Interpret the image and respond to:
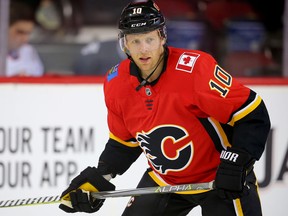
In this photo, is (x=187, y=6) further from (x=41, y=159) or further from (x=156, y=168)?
(x=156, y=168)

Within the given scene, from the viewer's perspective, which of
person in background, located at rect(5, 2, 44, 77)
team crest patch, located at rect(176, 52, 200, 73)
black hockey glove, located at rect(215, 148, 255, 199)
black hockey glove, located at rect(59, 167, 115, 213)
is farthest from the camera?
person in background, located at rect(5, 2, 44, 77)

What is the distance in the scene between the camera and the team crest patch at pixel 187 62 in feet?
9.97

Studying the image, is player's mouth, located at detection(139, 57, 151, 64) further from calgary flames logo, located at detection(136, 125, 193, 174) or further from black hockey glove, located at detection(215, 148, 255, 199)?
black hockey glove, located at detection(215, 148, 255, 199)

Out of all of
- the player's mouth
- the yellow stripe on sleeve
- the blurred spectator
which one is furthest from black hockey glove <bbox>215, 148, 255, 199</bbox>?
the blurred spectator

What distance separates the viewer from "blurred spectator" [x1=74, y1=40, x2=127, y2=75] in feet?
18.3

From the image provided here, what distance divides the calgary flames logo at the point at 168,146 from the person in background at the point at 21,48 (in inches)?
91.9

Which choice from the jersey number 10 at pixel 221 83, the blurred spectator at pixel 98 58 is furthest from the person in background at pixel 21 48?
the jersey number 10 at pixel 221 83

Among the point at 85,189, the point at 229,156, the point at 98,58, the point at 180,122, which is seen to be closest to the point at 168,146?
the point at 180,122

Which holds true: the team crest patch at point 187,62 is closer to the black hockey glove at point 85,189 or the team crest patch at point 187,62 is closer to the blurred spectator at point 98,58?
the black hockey glove at point 85,189

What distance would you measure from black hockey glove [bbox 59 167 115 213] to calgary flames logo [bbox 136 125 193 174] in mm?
251

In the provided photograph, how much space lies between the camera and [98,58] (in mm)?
5621

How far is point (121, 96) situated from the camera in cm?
318

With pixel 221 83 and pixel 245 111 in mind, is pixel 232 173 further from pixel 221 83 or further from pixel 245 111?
pixel 221 83

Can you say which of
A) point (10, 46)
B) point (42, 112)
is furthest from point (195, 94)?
point (10, 46)
